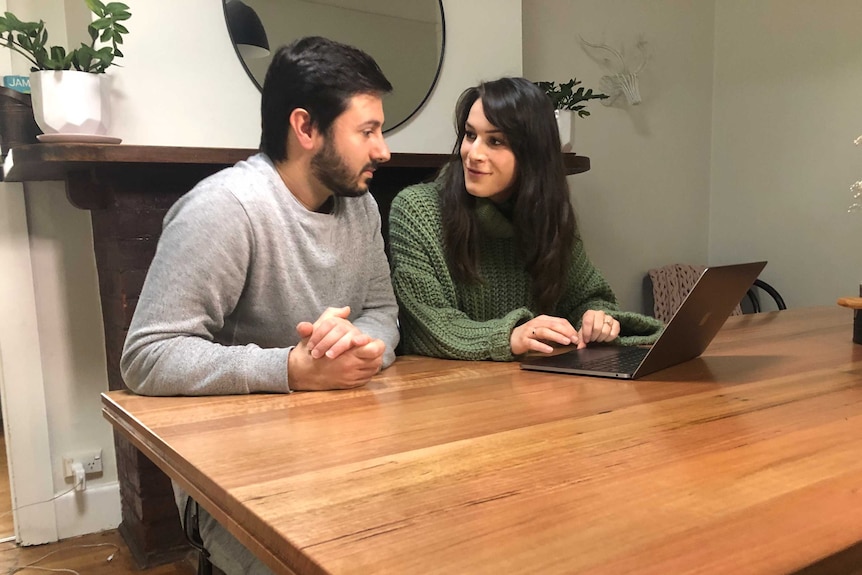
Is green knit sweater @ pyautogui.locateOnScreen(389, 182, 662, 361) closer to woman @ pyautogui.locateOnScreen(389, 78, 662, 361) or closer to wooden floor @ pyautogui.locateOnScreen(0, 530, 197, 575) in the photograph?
woman @ pyautogui.locateOnScreen(389, 78, 662, 361)

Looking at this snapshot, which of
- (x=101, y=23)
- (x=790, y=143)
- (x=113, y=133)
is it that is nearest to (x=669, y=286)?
(x=790, y=143)

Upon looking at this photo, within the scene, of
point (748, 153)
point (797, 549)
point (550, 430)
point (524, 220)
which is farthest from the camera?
point (748, 153)

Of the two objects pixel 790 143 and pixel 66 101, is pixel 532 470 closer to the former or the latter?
pixel 66 101

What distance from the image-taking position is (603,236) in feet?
10.2

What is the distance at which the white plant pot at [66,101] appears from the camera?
158 centimetres

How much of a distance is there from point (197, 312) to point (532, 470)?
0.63m

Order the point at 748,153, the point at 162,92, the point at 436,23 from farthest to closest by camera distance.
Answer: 1. the point at 748,153
2. the point at 436,23
3. the point at 162,92

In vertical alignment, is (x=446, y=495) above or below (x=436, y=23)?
below

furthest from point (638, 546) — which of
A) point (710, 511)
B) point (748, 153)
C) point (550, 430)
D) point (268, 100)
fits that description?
point (748, 153)

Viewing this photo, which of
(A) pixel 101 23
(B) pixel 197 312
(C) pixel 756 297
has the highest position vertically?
(A) pixel 101 23

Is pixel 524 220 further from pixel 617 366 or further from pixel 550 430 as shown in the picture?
pixel 550 430

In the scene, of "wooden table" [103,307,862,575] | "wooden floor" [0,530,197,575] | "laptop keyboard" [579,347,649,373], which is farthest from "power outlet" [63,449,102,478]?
"laptop keyboard" [579,347,649,373]

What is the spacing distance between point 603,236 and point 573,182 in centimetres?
31

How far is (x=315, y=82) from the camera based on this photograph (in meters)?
1.23
